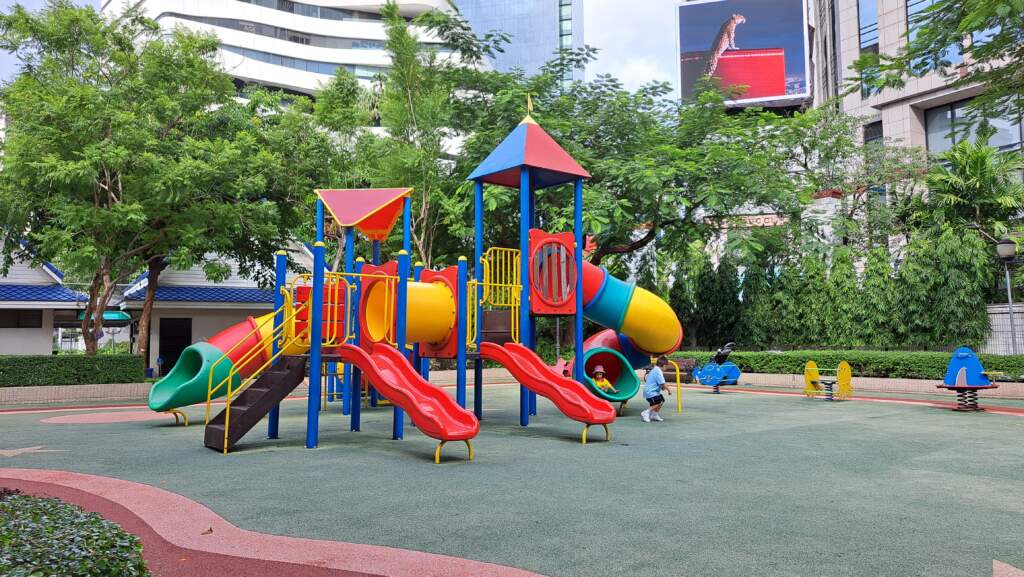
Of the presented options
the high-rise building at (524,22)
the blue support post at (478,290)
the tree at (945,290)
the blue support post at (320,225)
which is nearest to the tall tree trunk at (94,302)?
the blue support post at (320,225)

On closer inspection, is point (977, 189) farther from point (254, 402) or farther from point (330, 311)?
point (254, 402)

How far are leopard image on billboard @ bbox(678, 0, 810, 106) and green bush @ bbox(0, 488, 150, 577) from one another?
58.9 metres

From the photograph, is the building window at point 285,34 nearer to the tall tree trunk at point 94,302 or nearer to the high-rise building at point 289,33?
the high-rise building at point 289,33

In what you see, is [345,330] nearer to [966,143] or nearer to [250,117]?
[250,117]

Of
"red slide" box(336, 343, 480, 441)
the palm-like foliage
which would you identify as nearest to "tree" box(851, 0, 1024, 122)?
"red slide" box(336, 343, 480, 441)

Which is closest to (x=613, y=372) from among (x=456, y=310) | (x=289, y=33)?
(x=456, y=310)

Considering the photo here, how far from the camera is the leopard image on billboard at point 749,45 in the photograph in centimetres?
5719

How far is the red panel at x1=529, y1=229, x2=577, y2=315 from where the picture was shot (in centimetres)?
1304

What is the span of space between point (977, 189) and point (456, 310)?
20.4 metres

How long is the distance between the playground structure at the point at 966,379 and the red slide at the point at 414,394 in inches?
434

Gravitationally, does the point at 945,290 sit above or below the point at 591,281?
above

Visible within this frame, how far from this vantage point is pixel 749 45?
2281 inches

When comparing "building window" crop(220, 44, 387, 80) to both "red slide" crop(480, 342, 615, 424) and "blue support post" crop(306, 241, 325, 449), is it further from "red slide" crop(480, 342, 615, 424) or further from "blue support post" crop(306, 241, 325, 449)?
"blue support post" crop(306, 241, 325, 449)

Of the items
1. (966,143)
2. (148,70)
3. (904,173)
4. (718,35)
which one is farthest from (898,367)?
(718,35)
